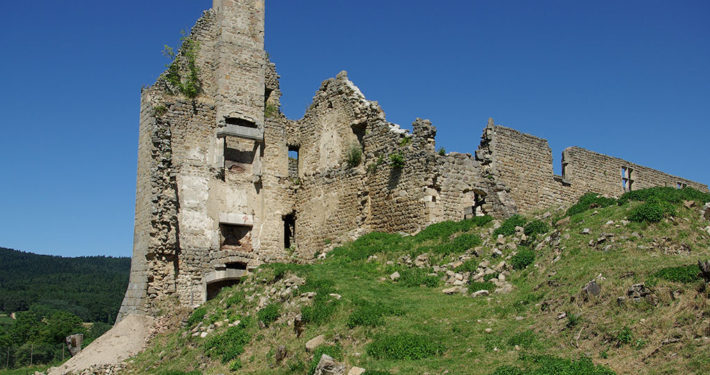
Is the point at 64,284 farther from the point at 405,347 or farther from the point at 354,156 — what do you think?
the point at 405,347

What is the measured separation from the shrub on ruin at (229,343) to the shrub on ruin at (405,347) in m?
3.24

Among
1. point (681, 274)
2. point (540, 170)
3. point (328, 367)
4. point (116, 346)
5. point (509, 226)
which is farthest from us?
point (540, 170)

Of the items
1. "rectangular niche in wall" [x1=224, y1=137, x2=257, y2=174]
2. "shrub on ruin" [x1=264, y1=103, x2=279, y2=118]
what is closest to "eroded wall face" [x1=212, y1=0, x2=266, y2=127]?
"shrub on ruin" [x1=264, y1=103, x2=279, y2=118]

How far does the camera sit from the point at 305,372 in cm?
1063

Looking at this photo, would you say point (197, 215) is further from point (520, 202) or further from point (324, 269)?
point (520, 202)

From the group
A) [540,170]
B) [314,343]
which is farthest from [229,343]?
[540,170]

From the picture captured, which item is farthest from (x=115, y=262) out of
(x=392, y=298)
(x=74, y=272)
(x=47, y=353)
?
(x=392, y=298)

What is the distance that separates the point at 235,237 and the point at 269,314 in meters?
8.91

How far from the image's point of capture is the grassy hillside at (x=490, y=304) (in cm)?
901

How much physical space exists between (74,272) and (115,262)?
1457 centimetres

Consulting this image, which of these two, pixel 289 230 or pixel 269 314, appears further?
pixel 289 230

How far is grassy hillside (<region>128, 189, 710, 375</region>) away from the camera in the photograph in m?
9.01

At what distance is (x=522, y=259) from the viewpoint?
13570 mm

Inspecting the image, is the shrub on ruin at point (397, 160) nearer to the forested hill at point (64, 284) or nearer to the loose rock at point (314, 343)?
the loose rock at point (314, 343)
